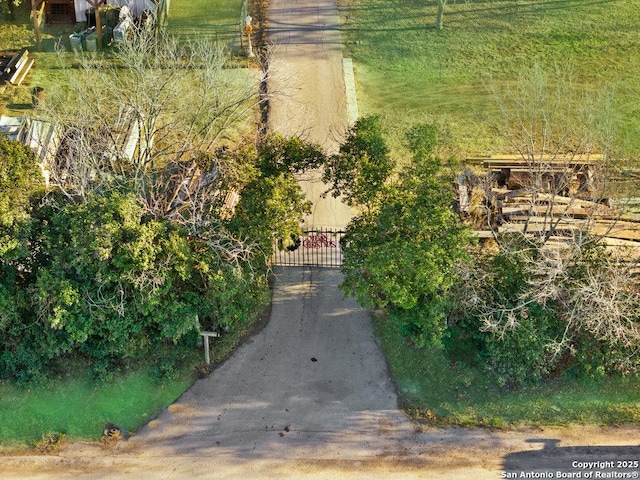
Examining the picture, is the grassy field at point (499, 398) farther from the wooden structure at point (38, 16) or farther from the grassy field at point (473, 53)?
the wooden structure at point (38, 16)

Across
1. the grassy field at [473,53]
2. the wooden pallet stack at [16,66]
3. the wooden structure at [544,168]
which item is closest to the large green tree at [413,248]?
the wooden structure at [544,168]

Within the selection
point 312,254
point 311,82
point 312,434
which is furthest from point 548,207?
point 311,82

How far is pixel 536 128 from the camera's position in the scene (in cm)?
3111

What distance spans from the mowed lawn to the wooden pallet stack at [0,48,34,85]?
22.2ft

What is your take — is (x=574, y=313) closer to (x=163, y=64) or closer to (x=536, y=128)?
(x=536, y=128)

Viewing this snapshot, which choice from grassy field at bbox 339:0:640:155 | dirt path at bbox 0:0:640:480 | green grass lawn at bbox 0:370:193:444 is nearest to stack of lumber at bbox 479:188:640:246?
grassy field at bbox 339:0:640:155

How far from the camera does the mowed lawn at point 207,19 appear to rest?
36.5 m

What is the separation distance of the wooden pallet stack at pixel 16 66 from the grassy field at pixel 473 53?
1485cm

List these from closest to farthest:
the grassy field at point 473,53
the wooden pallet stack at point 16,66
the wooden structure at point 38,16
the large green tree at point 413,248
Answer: the large green tree at point 413,248
the grassy field at point 473,53
the wooden pallet stack at point 16,66
the wooden structure at point 38,16

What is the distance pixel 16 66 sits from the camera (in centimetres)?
3359

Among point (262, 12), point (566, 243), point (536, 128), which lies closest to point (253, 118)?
point (262, 12)

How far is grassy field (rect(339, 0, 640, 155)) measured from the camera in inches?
1266

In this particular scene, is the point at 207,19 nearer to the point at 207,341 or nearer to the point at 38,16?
the point at 38,16

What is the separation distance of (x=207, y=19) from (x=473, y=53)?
43.4 feet
